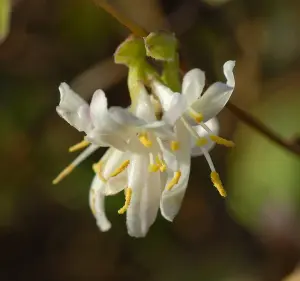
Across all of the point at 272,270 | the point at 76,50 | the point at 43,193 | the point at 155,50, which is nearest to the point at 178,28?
the point at 76,50

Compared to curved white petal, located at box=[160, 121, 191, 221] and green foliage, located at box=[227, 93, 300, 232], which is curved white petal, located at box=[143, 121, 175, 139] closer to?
curved white petal, located at box=[160, 121, 191, 221]

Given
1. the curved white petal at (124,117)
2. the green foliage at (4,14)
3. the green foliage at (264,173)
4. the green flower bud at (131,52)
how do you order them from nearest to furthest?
the curved white petal at (124,117), the green flower bud at (131,52), the green foliage at (4,14), the green foliage at (264,173)

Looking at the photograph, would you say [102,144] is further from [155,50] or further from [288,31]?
[288,31]

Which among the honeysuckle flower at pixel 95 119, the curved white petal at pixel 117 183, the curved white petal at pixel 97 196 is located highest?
the honeysuckle flower at pixel 95 119

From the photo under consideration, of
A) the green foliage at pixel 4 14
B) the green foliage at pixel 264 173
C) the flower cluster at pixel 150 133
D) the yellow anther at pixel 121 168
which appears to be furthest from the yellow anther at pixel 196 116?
the green foliage at pixel 264 173

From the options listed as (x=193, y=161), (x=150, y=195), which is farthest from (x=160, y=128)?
(x=193, y=161)

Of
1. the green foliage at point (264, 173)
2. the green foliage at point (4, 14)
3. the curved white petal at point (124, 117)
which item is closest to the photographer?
the curved white petal at point (124, 117)

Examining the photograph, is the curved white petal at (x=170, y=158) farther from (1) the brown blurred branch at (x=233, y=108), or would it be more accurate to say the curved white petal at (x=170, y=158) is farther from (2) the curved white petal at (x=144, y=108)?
(1) the brown blurred branch at (x=233, y=108)
